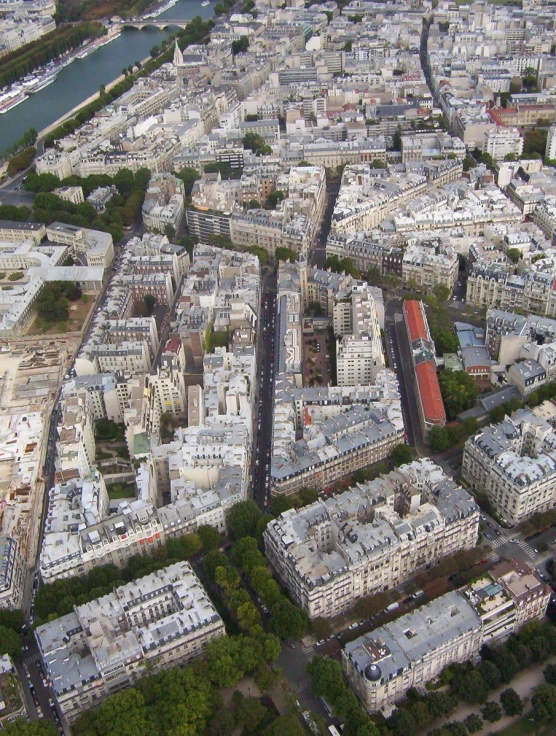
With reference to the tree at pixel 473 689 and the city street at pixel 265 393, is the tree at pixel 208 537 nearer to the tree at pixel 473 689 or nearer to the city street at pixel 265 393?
the city street at pixel 265 393

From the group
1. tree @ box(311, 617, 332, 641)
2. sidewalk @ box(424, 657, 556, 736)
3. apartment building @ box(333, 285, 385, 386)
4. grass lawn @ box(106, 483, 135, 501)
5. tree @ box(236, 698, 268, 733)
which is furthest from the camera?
apartment building @ box(333, 285, 385, 386)

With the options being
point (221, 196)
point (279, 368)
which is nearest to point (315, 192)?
point (221, 196)

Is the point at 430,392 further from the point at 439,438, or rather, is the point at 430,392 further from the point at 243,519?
the point at 243,519

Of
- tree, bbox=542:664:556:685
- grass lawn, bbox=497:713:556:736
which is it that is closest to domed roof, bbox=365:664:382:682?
grass lawn, bbox=497:713:556:736

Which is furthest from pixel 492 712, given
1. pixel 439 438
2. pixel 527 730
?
pixel 439 438

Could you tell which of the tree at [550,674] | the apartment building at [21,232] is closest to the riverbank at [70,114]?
the apartment building at [21,232]

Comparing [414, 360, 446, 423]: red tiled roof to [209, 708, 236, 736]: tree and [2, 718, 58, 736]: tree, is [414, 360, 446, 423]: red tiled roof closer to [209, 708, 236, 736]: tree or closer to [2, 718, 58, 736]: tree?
[209, 708, 236, 736]: tree
